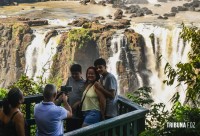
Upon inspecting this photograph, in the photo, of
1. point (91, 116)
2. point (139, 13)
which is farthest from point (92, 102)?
point (139, 13)

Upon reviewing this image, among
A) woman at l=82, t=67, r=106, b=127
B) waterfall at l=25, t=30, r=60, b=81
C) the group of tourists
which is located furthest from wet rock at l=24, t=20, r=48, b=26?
woman at l=82, t=67, r=106, b=127

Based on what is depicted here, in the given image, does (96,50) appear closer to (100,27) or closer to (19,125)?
(100,27)

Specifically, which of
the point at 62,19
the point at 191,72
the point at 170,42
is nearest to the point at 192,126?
the point at 191,72

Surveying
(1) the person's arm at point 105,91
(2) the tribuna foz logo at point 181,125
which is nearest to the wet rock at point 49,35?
(1) the person's arm at point 105,91

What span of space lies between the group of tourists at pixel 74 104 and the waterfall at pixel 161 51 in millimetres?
17957

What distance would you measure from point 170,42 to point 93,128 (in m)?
20.0

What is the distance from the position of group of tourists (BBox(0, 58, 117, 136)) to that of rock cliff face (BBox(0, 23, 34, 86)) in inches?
808

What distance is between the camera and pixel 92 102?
4.63m

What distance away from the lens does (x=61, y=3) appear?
37.9m

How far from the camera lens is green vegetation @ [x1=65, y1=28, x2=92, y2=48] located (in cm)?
2369

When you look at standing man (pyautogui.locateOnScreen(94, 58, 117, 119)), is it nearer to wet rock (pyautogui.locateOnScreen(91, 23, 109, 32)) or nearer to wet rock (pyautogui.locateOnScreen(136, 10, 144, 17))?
wet rock (pyautogui.locateOnScreen(91, 23, 109, 32))

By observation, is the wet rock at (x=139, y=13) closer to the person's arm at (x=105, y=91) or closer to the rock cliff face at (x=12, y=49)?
the rock cliff face at (x=12, y=49)

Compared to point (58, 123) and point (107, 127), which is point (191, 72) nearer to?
point (107, 127)

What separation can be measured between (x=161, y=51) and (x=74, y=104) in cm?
1933
